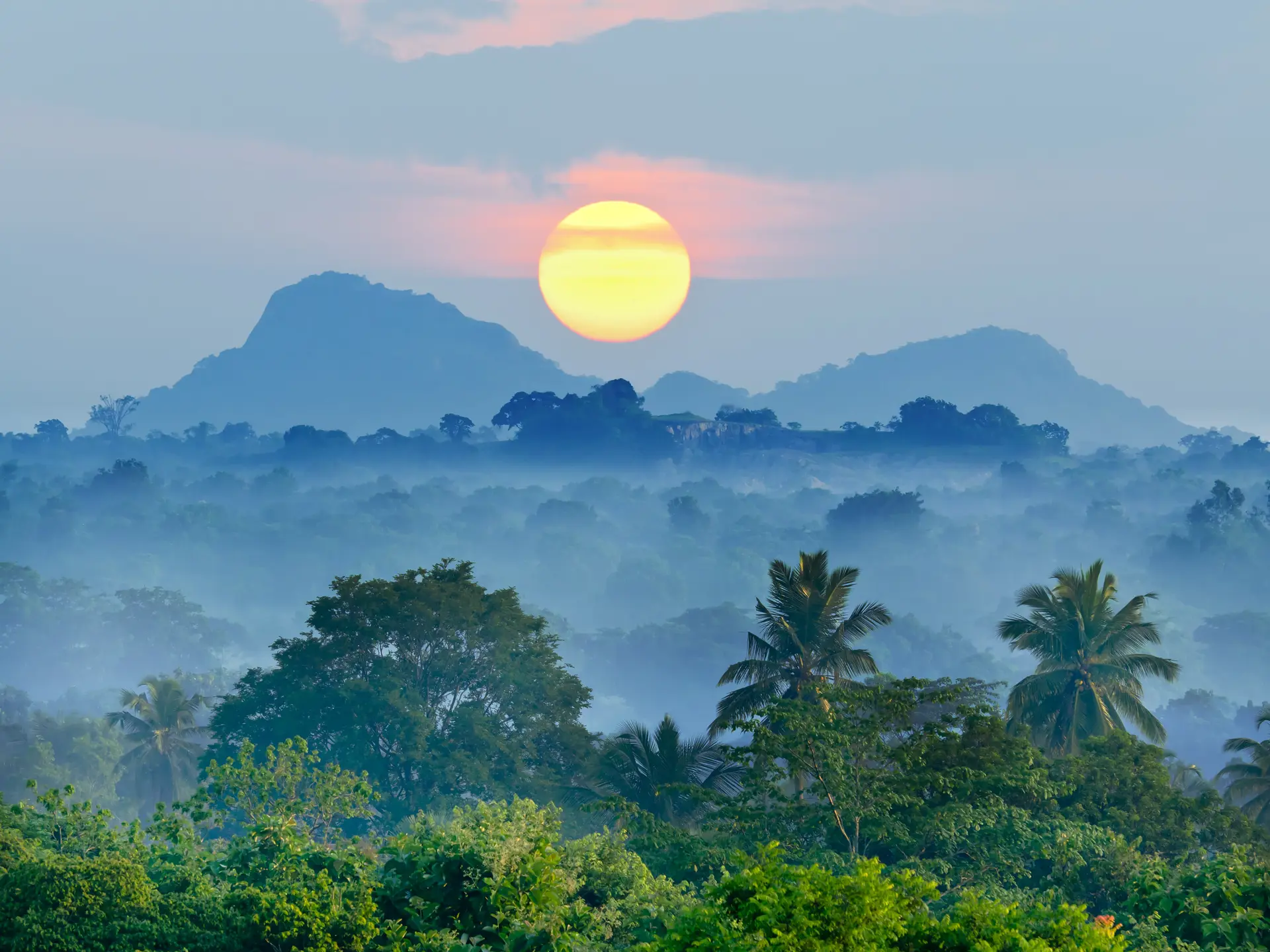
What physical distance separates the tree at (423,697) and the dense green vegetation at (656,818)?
0.10 m

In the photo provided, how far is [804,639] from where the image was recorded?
3528 cm

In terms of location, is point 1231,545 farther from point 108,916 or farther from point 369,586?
point 108,916

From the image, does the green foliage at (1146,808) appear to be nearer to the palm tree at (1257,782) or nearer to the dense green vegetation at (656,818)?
the dense green vegetation at (656,818)

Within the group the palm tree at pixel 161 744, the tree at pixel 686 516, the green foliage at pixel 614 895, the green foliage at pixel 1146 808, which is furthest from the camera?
the tree at pixel 686 516

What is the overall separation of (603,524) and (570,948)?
178m

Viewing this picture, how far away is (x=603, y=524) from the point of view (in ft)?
638

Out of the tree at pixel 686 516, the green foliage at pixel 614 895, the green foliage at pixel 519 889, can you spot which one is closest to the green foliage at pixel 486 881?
the green foliage at pixel 519 889

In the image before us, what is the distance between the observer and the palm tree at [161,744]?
203ft

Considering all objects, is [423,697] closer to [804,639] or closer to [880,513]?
[804,639]

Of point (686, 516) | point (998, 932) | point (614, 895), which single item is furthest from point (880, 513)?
point (998, 932)

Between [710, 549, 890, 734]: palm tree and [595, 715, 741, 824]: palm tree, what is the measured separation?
1.33 meters

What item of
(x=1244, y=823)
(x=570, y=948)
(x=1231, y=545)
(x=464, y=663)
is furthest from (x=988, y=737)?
(x=1231, y=545)

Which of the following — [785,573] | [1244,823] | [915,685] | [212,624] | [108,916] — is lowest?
[108,916]

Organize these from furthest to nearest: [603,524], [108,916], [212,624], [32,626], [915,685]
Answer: [603,524], [212,624], [32,626], [915,685], [108,916]
